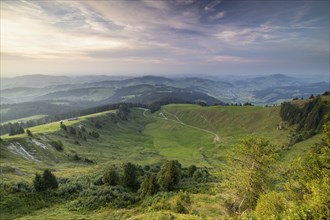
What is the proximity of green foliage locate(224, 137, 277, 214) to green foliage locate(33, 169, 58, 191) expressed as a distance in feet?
139

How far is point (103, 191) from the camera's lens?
51812 mm

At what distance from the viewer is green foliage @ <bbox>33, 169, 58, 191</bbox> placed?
52656mm

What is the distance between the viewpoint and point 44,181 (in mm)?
53469

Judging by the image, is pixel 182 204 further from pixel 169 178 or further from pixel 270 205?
pixel 270 205

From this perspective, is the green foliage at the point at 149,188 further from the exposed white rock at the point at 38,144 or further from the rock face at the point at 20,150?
the exposed white rock at the point at 38,144

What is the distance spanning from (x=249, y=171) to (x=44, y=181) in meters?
46.2

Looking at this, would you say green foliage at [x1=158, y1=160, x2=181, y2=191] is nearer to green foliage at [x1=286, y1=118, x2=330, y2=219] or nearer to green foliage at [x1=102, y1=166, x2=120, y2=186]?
green foliage at [x1=102, y1=166, x2=120, y2=186]

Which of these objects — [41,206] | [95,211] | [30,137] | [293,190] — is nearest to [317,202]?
[293,190]

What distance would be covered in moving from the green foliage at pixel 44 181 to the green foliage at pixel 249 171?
42.4 metres

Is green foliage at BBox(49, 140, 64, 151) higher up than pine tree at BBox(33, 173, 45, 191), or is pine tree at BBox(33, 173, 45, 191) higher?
pine tree at BBox(33, 173, 45, 191)

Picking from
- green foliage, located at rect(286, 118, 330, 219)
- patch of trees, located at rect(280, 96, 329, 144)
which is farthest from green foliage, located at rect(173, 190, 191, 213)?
patch of trees, located at rect(280, 96, 329, 144)

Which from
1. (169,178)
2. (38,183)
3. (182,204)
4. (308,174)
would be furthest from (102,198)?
(308,174)

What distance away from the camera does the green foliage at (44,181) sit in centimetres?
5266

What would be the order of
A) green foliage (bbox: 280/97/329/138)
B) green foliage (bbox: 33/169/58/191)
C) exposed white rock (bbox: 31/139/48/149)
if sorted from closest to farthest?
green foliage (bbox: 33/169/58/191) → exposed white rock (bbox: 31/139/48/149) → green foliage (bbox: 280/97/329/138)
